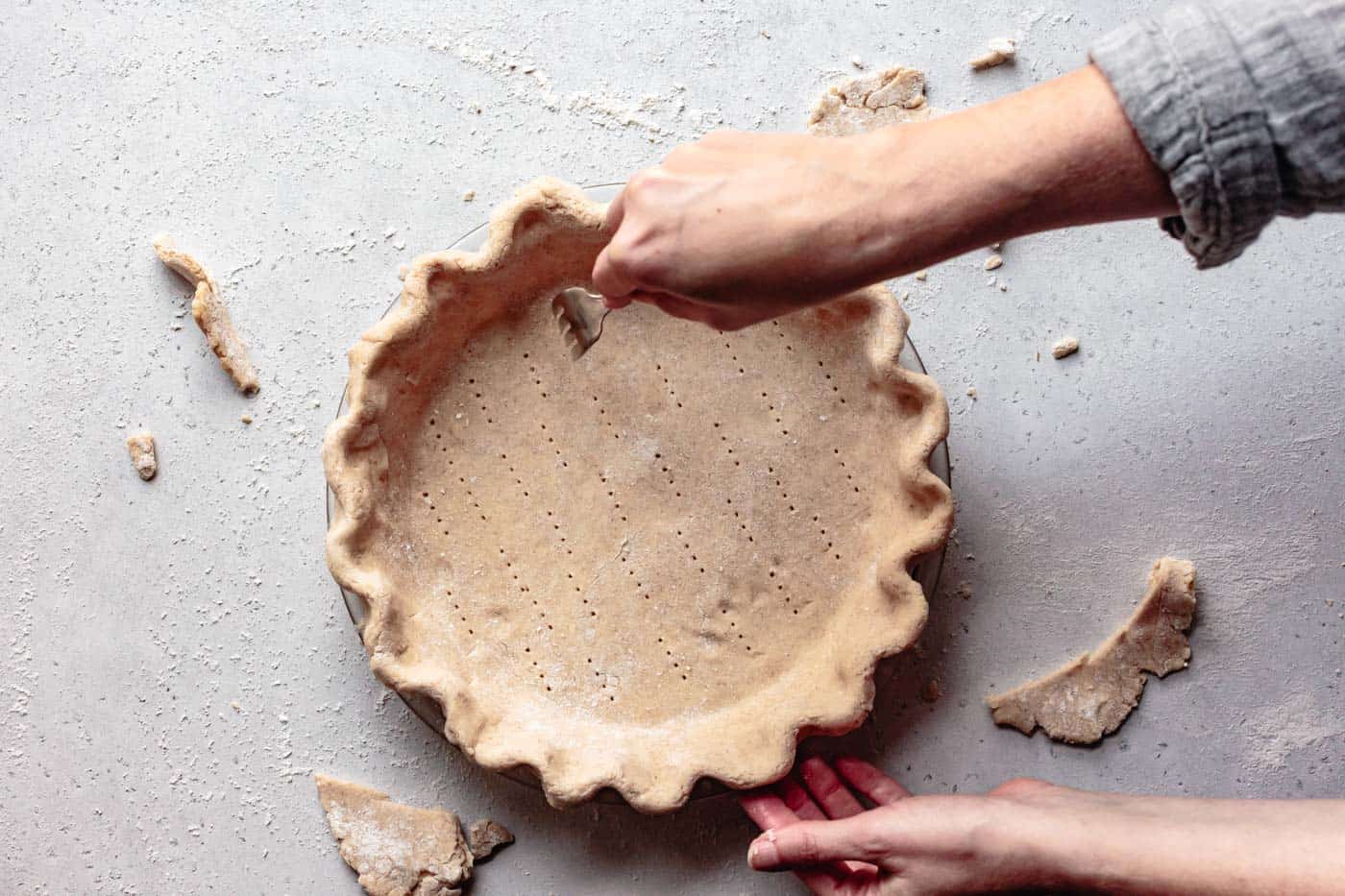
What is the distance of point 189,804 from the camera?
5.65 feet

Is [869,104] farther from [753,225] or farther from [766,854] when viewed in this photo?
[766,854]

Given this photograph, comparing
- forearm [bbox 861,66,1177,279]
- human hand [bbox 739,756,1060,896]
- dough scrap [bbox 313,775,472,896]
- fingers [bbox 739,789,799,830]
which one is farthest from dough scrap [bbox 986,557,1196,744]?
dough scrap [bbox 313,775,472,896]

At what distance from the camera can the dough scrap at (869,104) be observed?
5.77 feet

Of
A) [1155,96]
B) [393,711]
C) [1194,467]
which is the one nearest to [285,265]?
[393,711]

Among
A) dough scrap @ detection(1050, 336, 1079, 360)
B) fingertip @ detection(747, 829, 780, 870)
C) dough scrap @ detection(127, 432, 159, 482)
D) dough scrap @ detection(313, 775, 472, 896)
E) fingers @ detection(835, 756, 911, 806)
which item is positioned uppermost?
dough scrap @ detection(127, 432, 159, 482)

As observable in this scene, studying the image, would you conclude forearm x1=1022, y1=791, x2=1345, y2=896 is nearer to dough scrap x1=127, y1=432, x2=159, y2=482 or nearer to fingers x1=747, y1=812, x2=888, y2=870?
fingers x1=747, y1=812, x2=888, y2=870

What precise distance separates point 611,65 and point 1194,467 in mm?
1202

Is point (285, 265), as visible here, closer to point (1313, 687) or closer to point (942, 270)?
point (942, 270)

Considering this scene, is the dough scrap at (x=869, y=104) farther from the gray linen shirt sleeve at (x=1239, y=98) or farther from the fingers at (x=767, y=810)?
the fingers at (x=767, y=810)

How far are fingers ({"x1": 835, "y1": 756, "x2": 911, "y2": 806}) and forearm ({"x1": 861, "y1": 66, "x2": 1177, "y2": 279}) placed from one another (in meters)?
0.84

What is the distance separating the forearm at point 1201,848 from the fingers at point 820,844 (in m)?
0.23

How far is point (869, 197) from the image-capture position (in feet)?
3.74

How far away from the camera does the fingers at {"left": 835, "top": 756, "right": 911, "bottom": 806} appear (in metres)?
1.60

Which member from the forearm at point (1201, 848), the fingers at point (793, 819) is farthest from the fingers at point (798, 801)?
the forearm at point (1201, 848)
